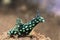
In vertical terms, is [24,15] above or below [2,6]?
below

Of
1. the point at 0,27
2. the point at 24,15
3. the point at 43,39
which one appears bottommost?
the point at 43,39

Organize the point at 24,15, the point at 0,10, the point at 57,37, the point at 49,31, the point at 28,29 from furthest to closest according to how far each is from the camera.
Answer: the point at 0,10, the point at 24,15, the point at 49,31, the point at 57,37, the point at 28,29

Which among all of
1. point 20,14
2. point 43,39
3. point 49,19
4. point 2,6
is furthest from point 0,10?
point 43,39

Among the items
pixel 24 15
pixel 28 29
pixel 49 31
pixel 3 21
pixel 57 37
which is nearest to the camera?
pixel 28 29

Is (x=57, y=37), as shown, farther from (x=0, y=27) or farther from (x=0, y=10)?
(x=0, y=10)

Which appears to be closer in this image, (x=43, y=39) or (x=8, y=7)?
(x=43, y=39)

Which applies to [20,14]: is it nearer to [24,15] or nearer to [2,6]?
[24,15]

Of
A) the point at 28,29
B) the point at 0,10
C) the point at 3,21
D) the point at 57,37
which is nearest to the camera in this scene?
the point at 28,29

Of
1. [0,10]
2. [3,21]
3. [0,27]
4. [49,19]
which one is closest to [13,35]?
[0,27]

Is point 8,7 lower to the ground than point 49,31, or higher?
higher
